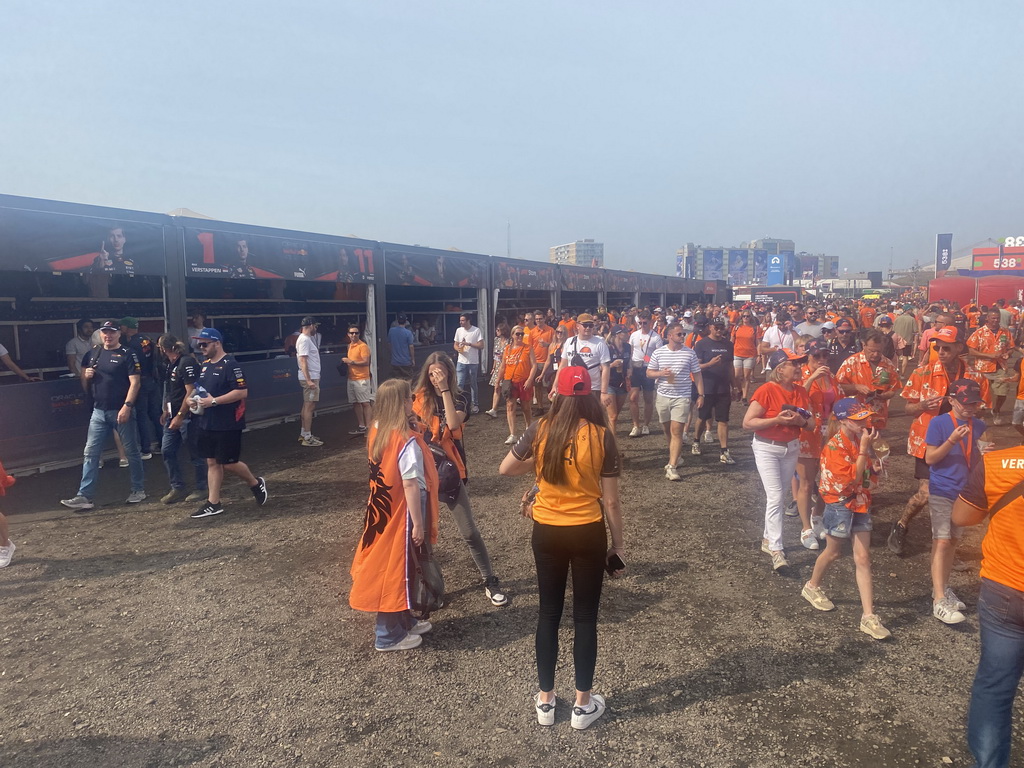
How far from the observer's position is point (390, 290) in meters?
15.8

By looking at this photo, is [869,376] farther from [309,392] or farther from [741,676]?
[309,392]

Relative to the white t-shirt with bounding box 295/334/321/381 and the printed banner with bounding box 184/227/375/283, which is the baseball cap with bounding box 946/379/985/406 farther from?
the printed banner with bounding box 184/227/375/283

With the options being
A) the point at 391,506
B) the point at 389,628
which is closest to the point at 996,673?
the point at 391,506

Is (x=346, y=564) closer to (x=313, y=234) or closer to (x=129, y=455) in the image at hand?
(x=129, y=455)

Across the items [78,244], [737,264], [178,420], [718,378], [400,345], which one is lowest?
[178,420]

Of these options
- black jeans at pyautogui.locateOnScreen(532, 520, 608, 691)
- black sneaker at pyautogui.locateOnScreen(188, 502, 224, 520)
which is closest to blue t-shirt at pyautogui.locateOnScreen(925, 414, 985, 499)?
black jeans at pyautogui.locateOnScreen(532, 520, 608, 691)

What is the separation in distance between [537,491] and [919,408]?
3.58 m

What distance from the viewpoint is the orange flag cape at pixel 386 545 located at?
3559 mm

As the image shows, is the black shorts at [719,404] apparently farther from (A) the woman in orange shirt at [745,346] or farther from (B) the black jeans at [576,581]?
(B) the black jeans at [576,581]

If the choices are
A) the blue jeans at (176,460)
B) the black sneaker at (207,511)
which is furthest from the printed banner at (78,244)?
the black sneaker at (207,511)

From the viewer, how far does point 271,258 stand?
1016 cm

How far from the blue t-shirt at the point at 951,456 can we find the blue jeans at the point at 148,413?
792 centimetres

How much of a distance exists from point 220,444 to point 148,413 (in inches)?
116

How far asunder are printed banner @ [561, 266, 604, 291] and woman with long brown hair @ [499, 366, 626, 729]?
17290 millimetres
